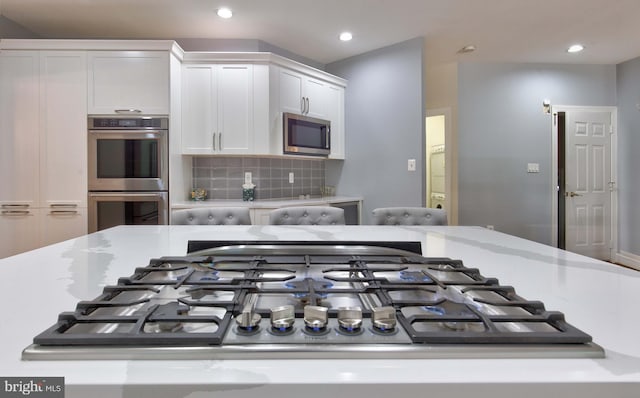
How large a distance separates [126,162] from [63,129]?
0.60 m

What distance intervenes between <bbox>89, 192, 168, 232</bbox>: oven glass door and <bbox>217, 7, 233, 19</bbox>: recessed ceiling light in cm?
164

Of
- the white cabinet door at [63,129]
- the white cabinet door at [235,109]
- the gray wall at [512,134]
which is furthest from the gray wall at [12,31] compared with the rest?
the gray wall at [512,134]

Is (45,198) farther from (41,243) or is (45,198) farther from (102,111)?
(102,111)

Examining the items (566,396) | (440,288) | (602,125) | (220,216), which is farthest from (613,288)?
(602,125)

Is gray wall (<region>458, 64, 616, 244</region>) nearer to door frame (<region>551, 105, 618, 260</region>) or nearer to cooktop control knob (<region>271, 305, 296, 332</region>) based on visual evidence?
door frame (<region>551, 105, 618, 260</region>)

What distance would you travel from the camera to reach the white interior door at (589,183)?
466 centimetres

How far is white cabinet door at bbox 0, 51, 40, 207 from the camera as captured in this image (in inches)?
117

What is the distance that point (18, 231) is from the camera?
9.93 feet

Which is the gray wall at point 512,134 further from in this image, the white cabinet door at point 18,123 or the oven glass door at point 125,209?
the white cabinet door at point 18,123

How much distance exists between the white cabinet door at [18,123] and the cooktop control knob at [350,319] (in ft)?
11.8

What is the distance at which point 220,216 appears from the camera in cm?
202

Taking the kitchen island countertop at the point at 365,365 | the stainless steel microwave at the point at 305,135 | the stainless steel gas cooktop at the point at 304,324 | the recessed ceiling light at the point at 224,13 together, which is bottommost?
the kitchen island countertop at the point at 365,365

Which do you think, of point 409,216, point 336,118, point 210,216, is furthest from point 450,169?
point 210,216

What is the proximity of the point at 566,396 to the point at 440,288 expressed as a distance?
298mm
